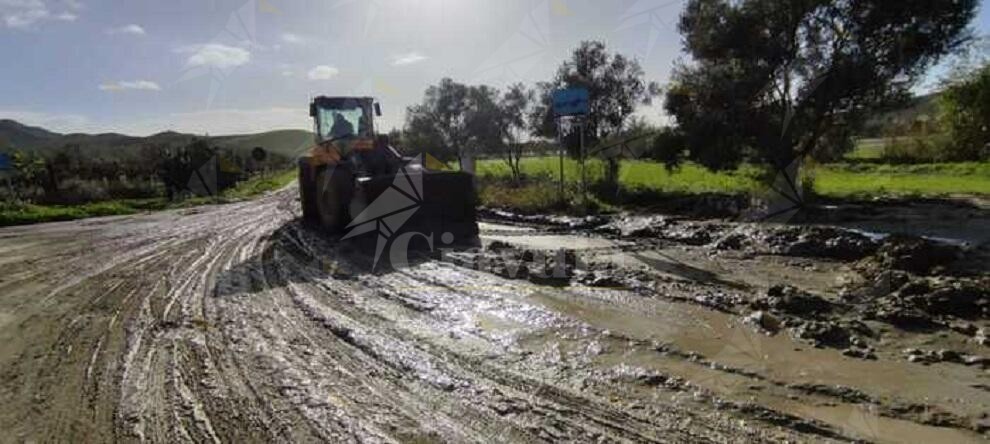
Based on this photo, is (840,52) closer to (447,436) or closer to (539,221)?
(539,221)

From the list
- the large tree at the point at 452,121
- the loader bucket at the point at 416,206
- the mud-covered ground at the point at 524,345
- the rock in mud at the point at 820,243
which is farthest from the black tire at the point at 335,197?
the large tree at the point at 452,121

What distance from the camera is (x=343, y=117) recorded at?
14.1 meters

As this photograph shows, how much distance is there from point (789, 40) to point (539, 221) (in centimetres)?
758

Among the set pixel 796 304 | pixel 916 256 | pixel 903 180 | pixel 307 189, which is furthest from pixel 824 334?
pixel 903 180

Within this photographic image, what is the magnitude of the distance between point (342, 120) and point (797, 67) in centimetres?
1078

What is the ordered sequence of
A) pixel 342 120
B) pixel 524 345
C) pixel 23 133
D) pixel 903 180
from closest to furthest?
pixel 524 345, pixel 342 120, pixel 903 180, pixel 23 133

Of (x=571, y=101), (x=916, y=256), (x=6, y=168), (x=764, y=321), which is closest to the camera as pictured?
(x=764, y=321)

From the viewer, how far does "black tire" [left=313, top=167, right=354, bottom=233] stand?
12.3 metres

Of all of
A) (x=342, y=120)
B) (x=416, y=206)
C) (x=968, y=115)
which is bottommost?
(x=416, y=206)

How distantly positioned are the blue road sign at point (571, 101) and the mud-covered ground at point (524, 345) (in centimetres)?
568

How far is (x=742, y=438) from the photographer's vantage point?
3.66 meters

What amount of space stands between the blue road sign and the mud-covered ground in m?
5.68

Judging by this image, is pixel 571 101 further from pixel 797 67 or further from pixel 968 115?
pixel 968 115

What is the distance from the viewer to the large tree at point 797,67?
1437 centimetres
